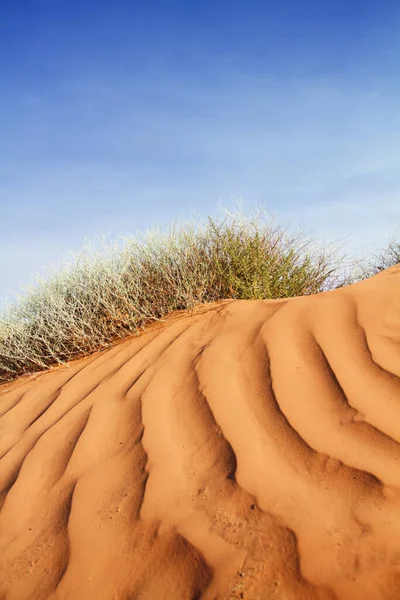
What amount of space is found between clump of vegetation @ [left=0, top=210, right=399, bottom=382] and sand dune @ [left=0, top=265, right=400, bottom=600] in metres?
0.89

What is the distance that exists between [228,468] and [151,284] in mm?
2624

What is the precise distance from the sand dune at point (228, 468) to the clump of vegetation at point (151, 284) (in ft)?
2.92

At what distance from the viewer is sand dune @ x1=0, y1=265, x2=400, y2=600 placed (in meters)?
1.40

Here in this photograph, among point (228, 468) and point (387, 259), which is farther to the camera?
point (387, 259)

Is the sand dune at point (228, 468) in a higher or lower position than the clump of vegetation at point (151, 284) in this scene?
lower

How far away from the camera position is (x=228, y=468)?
1.81 meters

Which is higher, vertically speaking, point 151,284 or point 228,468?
point 151,284

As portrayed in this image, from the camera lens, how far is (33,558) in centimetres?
176

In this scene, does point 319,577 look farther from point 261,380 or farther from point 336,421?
point 261,380

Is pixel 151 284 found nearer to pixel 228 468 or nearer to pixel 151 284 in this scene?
pixel 151 284

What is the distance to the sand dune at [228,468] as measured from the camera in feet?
4.58

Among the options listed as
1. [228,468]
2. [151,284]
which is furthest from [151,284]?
[228,468]

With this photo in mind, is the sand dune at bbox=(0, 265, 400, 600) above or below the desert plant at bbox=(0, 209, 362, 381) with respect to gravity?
below

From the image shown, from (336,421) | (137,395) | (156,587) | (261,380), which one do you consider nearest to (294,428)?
(336,421)
